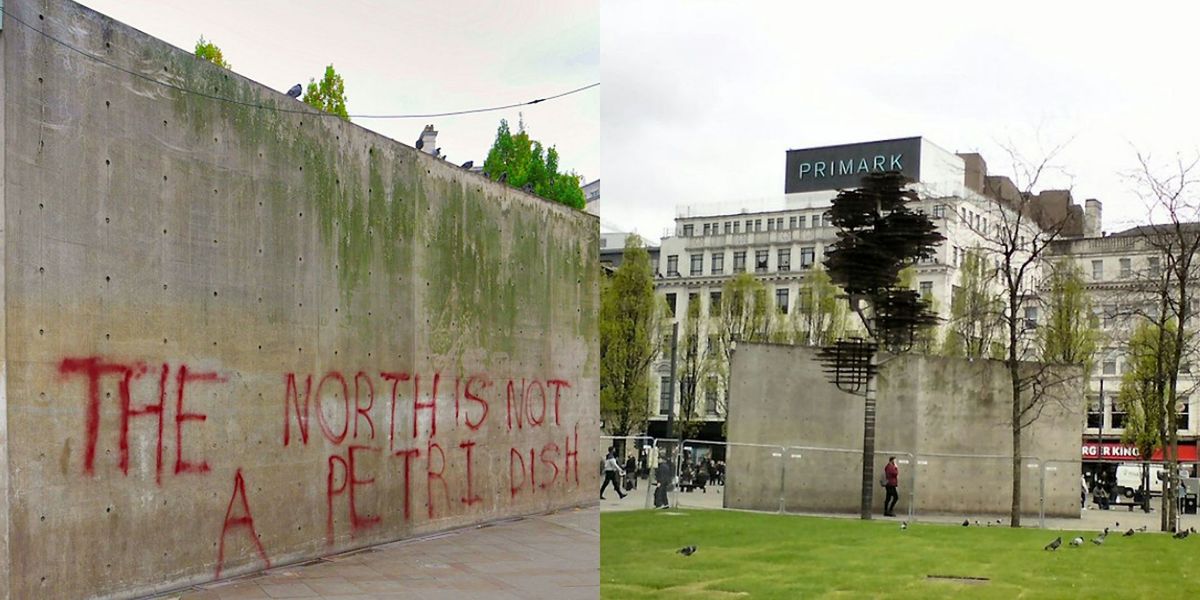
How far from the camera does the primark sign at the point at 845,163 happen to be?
8.67 metres

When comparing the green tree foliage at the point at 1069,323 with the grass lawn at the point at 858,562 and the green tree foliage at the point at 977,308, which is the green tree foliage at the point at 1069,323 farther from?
the grass lawn at the point at 858,562

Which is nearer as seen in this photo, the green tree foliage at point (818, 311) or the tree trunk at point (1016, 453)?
the green tree foliage at point (818, 311)

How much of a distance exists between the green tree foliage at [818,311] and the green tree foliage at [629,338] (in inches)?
46.8

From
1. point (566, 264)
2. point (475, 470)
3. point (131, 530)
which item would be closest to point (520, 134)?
point (566, 264)

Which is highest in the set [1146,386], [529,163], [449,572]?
[529,163]

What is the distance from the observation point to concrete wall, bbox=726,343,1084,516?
9484mm

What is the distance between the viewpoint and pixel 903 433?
460 inches

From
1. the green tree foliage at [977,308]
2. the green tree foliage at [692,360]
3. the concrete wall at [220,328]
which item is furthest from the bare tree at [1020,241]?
the concrete wall at [220,328]

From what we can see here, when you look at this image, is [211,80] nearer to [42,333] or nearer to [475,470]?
[42,333]

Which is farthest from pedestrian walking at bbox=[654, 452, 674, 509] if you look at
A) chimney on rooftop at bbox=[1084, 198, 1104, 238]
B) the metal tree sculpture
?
chimney on rooftop at bbox=[1084, 198, 1104, 238]

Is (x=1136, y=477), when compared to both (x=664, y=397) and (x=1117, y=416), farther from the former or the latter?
(x=664, y=397)

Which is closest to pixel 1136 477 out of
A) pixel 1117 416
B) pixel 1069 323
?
pixel 1117 416

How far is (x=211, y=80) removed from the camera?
8.38 meters

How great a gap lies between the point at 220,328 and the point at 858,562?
17.1 ft
